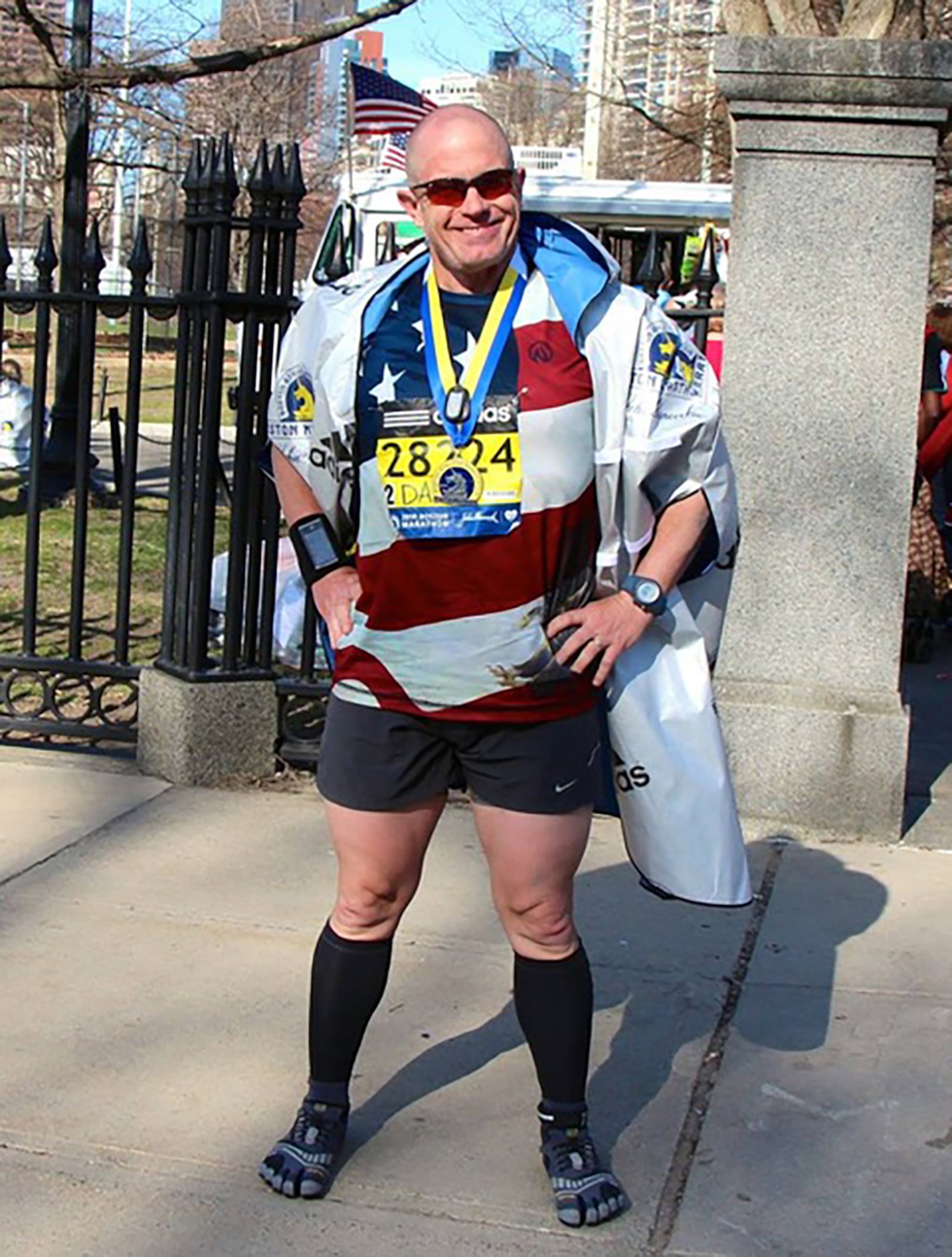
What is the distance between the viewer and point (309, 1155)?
11.0 ft

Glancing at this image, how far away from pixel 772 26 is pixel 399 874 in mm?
3890

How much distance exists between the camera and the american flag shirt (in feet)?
9.88

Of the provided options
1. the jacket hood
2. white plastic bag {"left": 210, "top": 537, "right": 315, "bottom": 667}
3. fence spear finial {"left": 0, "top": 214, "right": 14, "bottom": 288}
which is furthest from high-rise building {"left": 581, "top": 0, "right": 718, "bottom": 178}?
the jacket hood

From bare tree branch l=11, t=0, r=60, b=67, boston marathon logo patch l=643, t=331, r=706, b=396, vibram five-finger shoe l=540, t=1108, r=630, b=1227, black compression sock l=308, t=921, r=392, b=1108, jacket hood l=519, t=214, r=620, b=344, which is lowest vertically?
vibram five-finger shoe l=540, t=1108, r=630, b=1227

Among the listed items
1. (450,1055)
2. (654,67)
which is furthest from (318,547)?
(654,67)

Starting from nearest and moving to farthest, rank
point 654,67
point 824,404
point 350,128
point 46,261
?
point 824,404
point 46,261
point 350,128
point 654,67

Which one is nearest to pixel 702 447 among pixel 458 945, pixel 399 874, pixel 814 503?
pixel 399 874

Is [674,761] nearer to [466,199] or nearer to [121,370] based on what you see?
[466,199]

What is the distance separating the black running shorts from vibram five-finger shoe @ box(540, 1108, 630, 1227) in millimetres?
621

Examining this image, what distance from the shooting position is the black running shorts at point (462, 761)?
3113 millimetres

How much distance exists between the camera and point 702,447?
3.15 meters

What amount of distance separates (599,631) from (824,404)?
281 cm

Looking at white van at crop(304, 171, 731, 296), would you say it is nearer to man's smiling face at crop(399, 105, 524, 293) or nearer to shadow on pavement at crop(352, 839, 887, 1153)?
shadow on pavement at crop(352, 839, 887, 1153)

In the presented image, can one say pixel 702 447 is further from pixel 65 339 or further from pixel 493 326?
pixel 65 339
